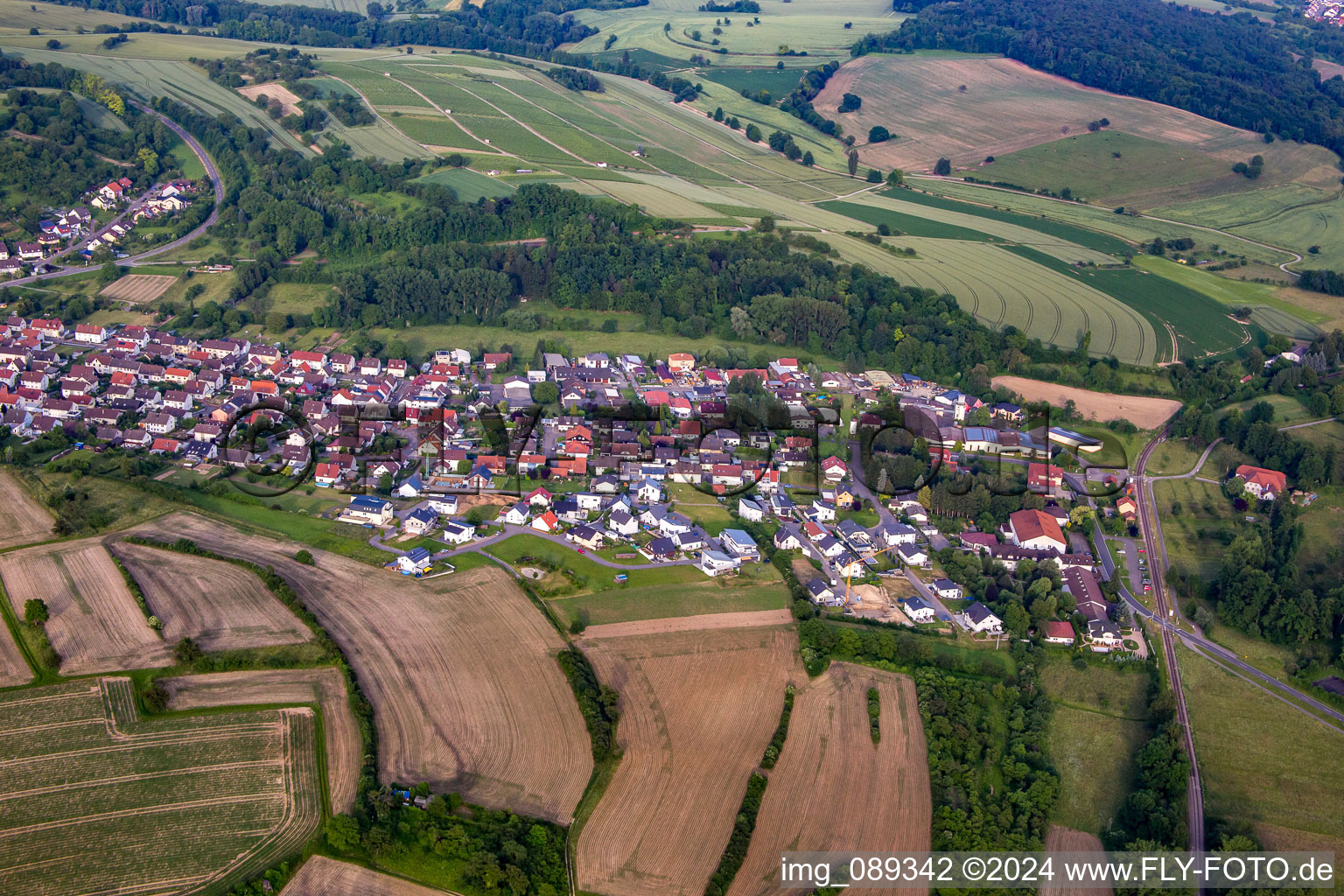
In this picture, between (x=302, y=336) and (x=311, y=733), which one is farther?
(x=302, y=336)

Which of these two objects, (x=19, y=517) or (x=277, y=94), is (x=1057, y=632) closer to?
(x=19, y=517)

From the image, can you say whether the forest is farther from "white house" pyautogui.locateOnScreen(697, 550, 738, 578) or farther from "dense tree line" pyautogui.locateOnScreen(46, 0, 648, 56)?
"white house" pyautogui.locateOnScreen(697, 550, 738, 578)

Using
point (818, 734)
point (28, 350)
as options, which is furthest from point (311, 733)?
point (28, 350)

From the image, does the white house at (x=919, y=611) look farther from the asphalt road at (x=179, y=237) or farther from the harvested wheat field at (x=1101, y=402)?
the asphalt road at (x=179, y=237)

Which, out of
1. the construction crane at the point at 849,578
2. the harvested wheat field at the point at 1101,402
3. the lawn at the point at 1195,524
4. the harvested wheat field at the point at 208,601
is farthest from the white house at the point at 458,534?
the harvested wheat field at the point at 1101,402

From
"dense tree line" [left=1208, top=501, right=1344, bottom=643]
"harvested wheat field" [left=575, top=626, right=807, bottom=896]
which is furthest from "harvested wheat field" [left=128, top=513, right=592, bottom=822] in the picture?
"dense tree line" [left=1208, top=501, right=1344, bottom=643]

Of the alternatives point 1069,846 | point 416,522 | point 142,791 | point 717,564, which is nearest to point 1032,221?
point 717,564

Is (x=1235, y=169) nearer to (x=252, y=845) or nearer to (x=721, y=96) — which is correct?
(x=721, y=96)
